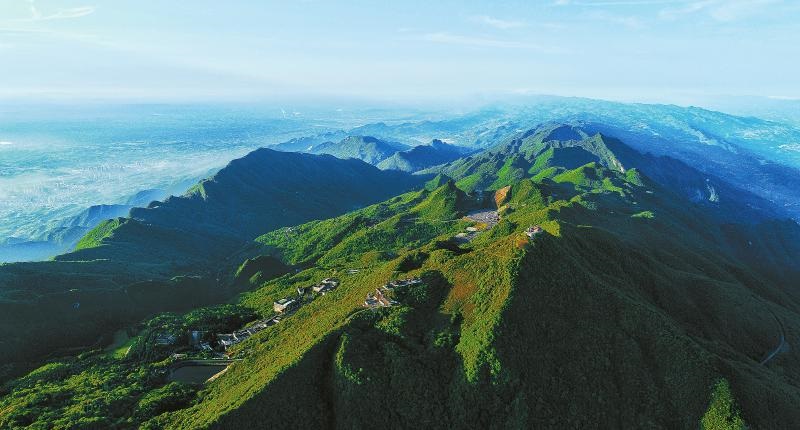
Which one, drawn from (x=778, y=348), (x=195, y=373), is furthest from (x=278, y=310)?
(x=778, y=348)

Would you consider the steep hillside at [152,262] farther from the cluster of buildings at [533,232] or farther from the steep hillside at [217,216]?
the cluster of buildings at [533,232]

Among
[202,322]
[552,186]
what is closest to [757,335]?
[202,322]

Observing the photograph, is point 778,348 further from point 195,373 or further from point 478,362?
point 195,373

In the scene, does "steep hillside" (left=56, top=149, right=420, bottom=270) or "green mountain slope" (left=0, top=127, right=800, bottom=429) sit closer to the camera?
"green mountain slope" (left=0, top=127, right=800, bottom=429)

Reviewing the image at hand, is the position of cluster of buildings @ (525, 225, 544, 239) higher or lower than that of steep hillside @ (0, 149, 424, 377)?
higher

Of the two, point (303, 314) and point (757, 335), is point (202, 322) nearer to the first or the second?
point (303, 314)

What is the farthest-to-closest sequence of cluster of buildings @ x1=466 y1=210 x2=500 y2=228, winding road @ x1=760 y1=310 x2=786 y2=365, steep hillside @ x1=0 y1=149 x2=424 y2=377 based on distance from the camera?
cluster of buildings @ x1=466 y1=210 x2=500 y2=228 → steep hillside @ x1=0 y1=149 x2=424 y2=377 → winding road @ x1=760 y1=310 x2=786 y2=365

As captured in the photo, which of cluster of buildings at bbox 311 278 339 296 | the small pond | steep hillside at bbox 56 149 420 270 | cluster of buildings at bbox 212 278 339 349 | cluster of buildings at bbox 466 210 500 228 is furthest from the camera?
steep hillside at bbox 56 149 420 270

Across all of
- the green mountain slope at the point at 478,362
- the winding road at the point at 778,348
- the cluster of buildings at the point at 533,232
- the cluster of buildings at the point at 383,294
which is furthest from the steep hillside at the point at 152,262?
the winding road at the point at 778,348

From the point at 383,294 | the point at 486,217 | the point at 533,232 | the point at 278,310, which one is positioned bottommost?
the point at 486,217

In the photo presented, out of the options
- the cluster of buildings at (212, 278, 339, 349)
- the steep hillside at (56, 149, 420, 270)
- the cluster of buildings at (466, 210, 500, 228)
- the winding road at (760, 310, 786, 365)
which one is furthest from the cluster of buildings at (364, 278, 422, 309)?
the steep hillside at (56, 149, 420, 270)

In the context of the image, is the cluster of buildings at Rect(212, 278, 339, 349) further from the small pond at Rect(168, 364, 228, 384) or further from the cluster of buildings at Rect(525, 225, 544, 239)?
the cluster of buildings at Rect(525, 225, 544, 239)
